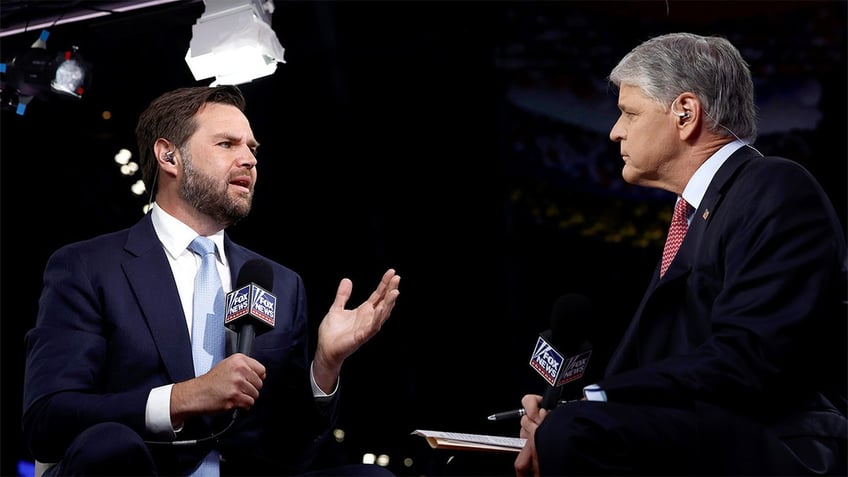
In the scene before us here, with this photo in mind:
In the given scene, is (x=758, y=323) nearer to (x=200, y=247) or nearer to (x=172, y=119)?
(x=200, y=247)

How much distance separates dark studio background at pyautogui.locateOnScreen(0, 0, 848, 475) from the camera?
4.80 m

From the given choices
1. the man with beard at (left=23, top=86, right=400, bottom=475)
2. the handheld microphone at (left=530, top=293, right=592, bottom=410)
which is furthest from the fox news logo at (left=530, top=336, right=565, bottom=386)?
the man with beard at (left=23, top=86, right=400, bottom=475)

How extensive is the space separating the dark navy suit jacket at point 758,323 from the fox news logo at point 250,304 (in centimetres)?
89

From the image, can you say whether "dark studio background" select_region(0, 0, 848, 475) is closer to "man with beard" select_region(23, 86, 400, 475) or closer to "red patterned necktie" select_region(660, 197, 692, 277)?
"man with beard" select_region(23, 86, 400, 475)

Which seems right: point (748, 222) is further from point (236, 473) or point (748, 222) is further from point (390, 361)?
point (390, 361)

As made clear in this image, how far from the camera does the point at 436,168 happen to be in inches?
215

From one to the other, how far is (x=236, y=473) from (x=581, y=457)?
1113mm

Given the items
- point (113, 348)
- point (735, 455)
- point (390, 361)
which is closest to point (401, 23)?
point (390, 361)

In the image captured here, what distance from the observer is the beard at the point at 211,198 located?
2.68 meters

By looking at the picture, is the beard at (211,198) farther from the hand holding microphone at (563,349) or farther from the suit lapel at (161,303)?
the hand holding microphone at (563,349)

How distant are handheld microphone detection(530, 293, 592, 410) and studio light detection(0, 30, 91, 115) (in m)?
2.15

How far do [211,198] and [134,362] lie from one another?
54 cm

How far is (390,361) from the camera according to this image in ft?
18.8

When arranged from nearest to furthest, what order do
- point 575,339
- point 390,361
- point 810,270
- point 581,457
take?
1. point 581,457
2. point 810,270
3. point 575,339
4. point 390,361
